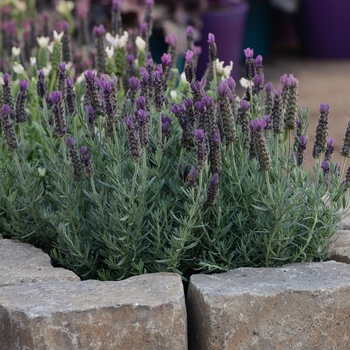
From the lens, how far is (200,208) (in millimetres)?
2178

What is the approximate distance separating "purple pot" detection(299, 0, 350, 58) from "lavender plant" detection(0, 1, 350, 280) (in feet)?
15.9

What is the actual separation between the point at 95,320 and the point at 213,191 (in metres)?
0.52

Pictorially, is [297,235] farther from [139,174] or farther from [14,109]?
[14,109]

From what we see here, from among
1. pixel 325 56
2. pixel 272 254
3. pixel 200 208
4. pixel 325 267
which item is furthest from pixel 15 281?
pixel 325 56

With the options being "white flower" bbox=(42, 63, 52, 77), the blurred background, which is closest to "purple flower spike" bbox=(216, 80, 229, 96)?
"white flower" bbox=(42, 63, 52, 77)

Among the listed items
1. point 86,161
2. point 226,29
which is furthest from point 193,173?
point 226,29

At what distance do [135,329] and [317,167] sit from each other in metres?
0.83

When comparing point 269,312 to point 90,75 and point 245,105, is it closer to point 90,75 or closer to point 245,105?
point 245,105

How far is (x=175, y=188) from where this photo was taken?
227 cm

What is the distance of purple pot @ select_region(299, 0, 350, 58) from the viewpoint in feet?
23.0

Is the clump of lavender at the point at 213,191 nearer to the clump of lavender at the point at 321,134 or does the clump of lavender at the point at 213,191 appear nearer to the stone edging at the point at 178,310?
the stone edging at the point at 178,310

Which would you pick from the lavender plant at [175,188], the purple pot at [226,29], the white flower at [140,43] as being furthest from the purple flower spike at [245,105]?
the purple pot at [226,29]

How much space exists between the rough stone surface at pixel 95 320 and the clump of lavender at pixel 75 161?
40cm

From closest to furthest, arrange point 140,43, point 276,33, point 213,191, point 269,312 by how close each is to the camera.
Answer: point 269,312
point 213,191
point 140,43
point 276,33
